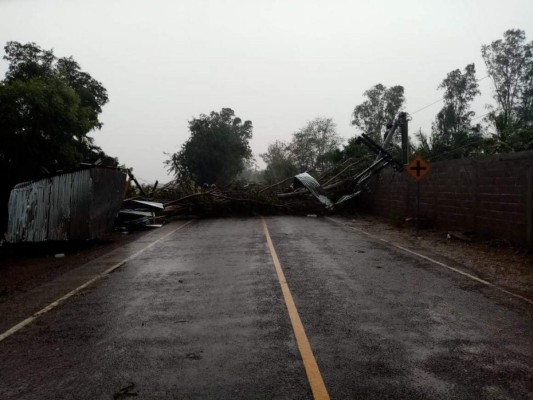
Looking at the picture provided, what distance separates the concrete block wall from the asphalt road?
157 inches

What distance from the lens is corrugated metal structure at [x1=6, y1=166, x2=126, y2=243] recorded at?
12945 millimetres

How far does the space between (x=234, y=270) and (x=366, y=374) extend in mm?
5090

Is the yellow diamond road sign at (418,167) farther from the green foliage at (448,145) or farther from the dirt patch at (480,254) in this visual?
the green foliage at (448,145)

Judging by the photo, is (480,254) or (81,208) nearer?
(480,254)

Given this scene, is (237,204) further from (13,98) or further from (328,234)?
(13,98)

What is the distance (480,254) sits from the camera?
1030 centimetres

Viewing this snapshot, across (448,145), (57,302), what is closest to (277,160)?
(448,145)

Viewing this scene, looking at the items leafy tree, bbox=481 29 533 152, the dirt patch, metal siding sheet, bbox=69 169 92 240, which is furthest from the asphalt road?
leafy tree, bbox=481 29 533 152

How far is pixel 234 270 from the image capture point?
8.53m

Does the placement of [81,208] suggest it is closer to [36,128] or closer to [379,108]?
[36,128]

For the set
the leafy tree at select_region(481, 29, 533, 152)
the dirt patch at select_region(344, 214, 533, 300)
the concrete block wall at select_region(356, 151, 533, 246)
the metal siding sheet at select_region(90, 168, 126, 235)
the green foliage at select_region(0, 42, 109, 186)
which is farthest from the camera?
the leafy tree at select_region(481, 29, 533, 152)

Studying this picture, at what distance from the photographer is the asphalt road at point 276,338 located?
3.55 meters

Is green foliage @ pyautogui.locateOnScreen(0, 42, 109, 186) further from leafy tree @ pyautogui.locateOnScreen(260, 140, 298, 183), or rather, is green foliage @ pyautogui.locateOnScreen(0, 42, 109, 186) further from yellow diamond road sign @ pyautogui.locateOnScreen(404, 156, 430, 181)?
leafy tree @ pyautogui.locateOnScreen(260, 140, 298, 183)

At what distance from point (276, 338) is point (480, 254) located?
7.94 meters
